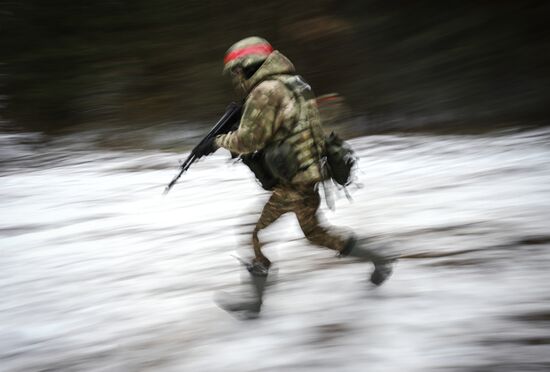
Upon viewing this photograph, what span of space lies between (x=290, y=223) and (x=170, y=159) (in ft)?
16.1

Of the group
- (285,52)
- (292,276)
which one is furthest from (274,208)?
(285,52)

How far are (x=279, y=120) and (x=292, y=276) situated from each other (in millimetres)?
1889

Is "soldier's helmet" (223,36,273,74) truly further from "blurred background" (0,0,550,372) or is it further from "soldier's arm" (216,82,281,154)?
"blurred background" (0,0,550,372)

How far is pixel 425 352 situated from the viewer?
3.35 metres

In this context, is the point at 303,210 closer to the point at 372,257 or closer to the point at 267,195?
the point at 372,257

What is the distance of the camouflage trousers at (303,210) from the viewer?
12.0 feet

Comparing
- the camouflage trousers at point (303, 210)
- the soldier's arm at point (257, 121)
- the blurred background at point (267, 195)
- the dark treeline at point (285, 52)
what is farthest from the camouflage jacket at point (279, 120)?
the dark treeline at point (285, 52)

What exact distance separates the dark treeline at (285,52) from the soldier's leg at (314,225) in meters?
7.86

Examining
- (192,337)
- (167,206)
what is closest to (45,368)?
(192,337)

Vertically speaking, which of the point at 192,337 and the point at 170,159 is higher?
the point at 192,337

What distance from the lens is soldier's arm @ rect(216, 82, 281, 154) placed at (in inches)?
135

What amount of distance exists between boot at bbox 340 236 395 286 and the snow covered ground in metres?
0.22

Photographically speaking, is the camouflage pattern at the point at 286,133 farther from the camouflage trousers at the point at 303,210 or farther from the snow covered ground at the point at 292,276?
the snow covered ground at the point at 292,276

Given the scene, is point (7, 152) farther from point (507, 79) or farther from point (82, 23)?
point (507, 79)
